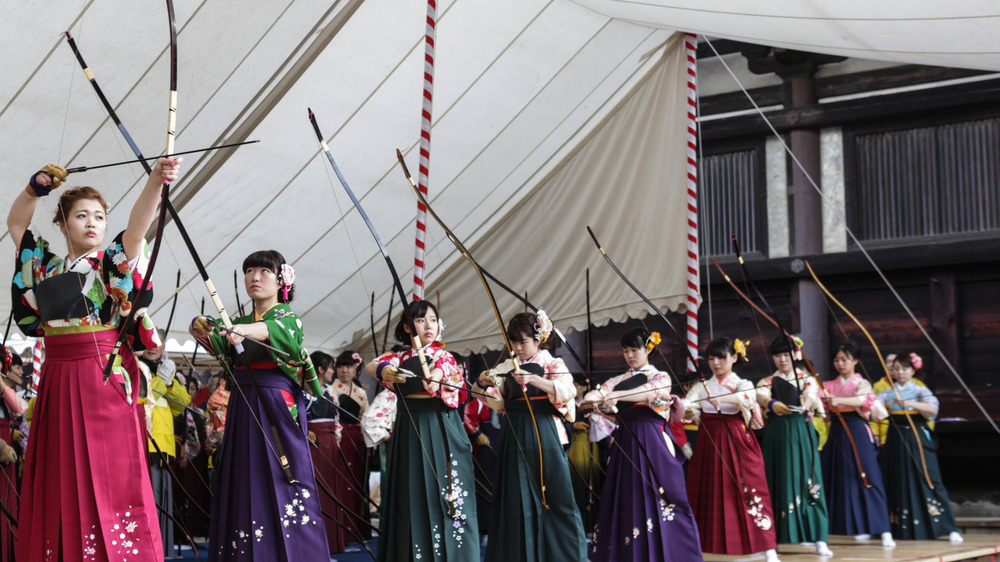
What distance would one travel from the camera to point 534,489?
13.6 feet

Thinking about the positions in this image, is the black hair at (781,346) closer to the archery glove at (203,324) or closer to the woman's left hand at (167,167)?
the archery glove at (203,324)

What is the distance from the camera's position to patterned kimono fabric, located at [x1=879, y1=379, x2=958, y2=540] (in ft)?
21.4

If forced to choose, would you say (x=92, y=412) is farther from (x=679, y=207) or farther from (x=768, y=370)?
(x=768, y=370)

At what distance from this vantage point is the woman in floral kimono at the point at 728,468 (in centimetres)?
529

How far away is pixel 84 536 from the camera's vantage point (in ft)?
8.04

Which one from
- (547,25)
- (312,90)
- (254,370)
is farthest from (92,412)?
(547,25)

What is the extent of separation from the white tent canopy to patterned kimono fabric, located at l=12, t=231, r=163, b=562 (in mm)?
1781

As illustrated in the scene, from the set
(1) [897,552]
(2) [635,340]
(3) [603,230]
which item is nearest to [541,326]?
(2) [635,340]

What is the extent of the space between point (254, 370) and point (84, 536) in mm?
1004

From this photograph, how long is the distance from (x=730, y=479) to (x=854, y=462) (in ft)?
5.06

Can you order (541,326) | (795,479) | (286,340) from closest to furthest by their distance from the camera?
(286,340) → (541,326) → (795,479)

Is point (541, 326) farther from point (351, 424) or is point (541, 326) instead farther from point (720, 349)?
point (351, 424)

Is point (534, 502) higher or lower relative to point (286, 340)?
lower

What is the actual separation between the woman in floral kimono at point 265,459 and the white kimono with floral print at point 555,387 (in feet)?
3.38
